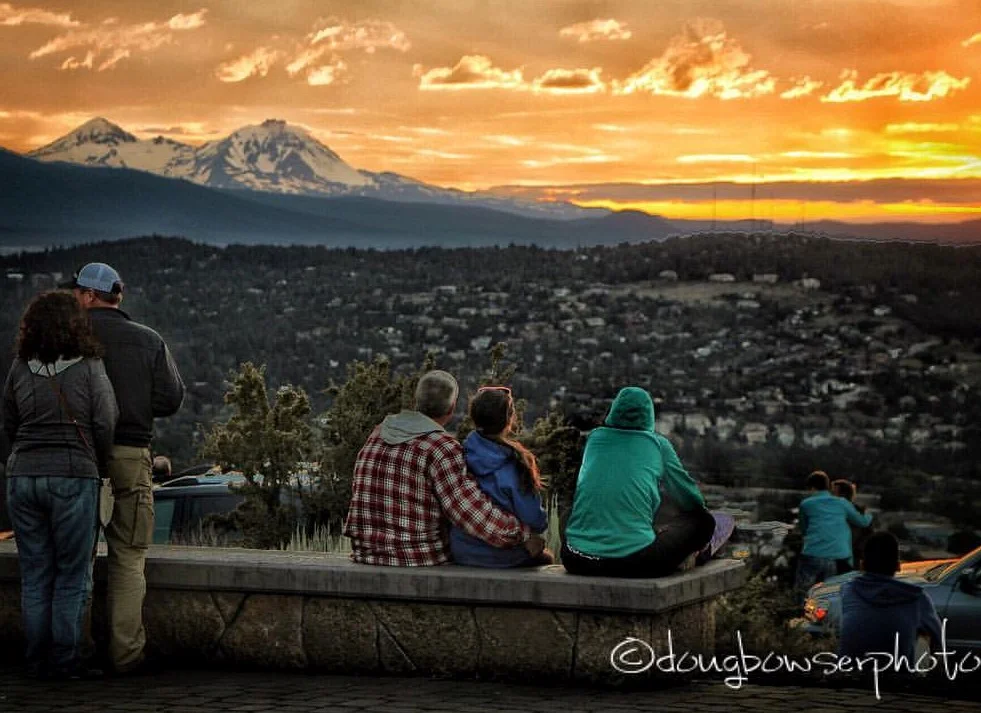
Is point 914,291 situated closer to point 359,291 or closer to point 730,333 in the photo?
point 730,333

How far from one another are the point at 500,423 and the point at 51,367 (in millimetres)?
1930

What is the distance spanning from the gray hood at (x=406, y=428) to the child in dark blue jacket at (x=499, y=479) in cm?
20

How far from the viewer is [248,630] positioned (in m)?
7.88

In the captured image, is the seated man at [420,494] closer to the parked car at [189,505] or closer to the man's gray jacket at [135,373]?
the man's gray jacket at [135,373]

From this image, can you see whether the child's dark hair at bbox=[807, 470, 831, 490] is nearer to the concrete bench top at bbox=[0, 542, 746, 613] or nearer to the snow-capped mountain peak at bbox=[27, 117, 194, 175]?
the concrete bench top at bbox=[0, 542, 746, 613]

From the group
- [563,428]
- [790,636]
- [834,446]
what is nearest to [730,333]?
[834,446]

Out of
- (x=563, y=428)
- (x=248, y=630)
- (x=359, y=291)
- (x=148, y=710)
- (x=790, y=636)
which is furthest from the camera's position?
(x=359, y=291)

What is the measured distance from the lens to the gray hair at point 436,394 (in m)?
7.71

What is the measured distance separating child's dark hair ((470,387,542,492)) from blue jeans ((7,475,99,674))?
168cm

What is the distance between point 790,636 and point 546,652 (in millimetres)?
2055

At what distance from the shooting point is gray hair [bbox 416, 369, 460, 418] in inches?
303

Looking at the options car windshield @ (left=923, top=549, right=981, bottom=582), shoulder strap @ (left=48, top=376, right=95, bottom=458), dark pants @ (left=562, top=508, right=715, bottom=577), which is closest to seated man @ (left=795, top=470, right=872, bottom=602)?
car windshield @ (left=923, top=549, right=981, bottom=582)

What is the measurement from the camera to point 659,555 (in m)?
7.39

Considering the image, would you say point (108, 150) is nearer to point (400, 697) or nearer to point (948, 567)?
point (948, 567)
